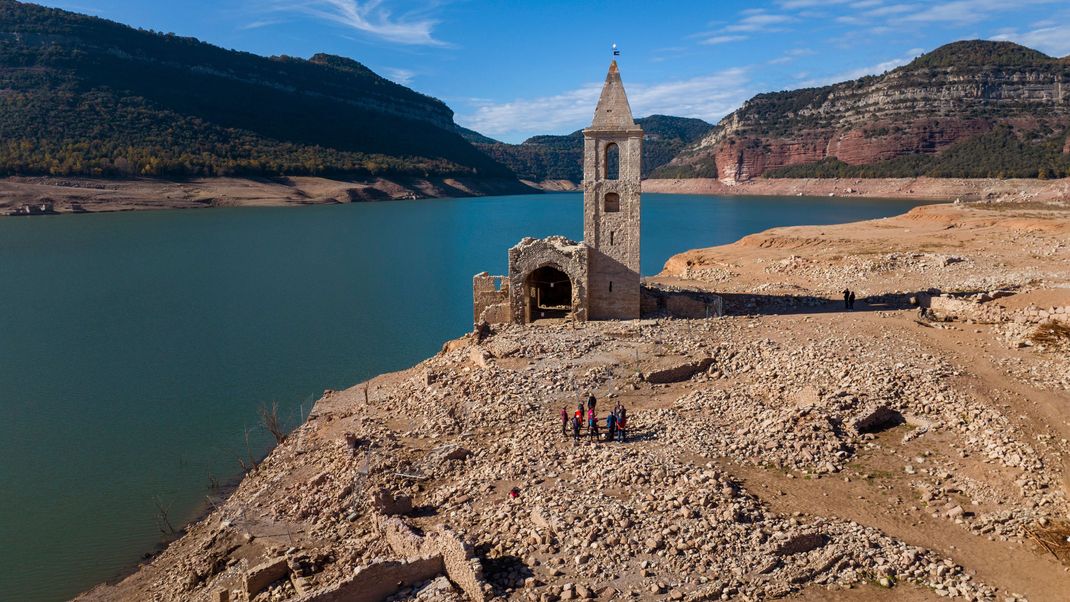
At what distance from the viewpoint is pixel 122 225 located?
7656 cm

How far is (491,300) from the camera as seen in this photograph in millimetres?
24094

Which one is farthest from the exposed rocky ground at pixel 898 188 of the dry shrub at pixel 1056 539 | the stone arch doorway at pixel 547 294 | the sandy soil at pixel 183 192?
the sandy soil at pixel 183 192

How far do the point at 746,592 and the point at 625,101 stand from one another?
17.7 metres

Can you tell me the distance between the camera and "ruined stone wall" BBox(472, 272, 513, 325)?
24.0 metres

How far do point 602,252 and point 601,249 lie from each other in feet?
0.36

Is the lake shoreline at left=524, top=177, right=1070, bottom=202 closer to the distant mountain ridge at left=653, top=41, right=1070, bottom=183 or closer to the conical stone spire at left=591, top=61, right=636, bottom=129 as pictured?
the distant mountain ridge at left=653, top=41, right=1070, bottom=183

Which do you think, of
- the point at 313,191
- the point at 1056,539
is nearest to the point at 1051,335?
the point at 1056,539

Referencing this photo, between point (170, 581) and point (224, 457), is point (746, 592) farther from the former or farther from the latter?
point (224, 457)

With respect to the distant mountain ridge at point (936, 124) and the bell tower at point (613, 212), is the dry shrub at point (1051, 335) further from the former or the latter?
the distant mountain ridge at point (936, 124)

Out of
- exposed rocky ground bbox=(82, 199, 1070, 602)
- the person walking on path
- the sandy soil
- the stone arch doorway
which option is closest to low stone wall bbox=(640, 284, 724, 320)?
exposed rocky ground bbox=(82, 199, 1070, 602)

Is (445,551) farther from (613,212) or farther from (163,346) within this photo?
(163,346)

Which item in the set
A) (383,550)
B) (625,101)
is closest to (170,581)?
(383,550)

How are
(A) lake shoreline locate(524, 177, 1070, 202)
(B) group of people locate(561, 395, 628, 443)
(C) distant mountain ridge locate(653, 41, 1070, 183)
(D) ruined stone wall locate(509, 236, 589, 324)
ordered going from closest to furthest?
(B) group of people locate(561, 395, 628, 443)
(D) ruined stone wall locate(509, 236, 589, 324)
(A) lake shoreline locate(524, 177, 1070, 202)
(C) distant mountain ridge locate(653, 41, 1070, 183)

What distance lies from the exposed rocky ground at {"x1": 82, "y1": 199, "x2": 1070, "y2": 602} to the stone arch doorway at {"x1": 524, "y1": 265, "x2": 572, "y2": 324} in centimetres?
208
